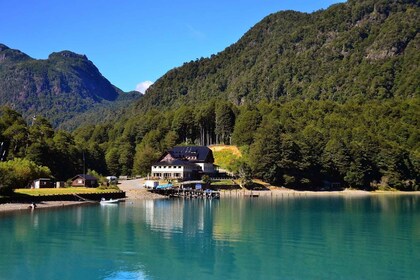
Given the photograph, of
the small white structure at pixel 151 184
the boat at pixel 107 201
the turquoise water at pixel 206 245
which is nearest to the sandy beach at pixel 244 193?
Result: the small white structure at pixel 151 184

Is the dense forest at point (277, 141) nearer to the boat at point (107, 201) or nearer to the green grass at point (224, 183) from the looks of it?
the green grass at point (224, 183)

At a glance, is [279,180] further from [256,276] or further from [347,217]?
[256,276]

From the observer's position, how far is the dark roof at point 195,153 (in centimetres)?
12912

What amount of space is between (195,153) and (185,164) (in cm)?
994

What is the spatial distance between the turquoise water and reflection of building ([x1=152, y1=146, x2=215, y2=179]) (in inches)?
2064

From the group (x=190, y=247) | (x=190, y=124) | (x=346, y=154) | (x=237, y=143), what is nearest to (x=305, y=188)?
(x=346, y=154)

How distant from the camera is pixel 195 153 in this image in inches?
5143

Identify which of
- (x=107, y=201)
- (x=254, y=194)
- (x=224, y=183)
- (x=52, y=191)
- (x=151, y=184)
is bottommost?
(x=107, y=201)

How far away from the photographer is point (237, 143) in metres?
147

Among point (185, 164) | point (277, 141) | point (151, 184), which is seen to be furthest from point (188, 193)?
point (277, 141)

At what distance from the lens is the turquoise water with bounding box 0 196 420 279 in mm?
32188

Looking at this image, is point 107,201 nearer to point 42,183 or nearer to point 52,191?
point 52,191

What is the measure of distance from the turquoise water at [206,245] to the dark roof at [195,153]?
60.2 meters

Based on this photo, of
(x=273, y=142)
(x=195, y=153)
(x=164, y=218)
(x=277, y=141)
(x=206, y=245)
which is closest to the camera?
(x=206, y=245)
